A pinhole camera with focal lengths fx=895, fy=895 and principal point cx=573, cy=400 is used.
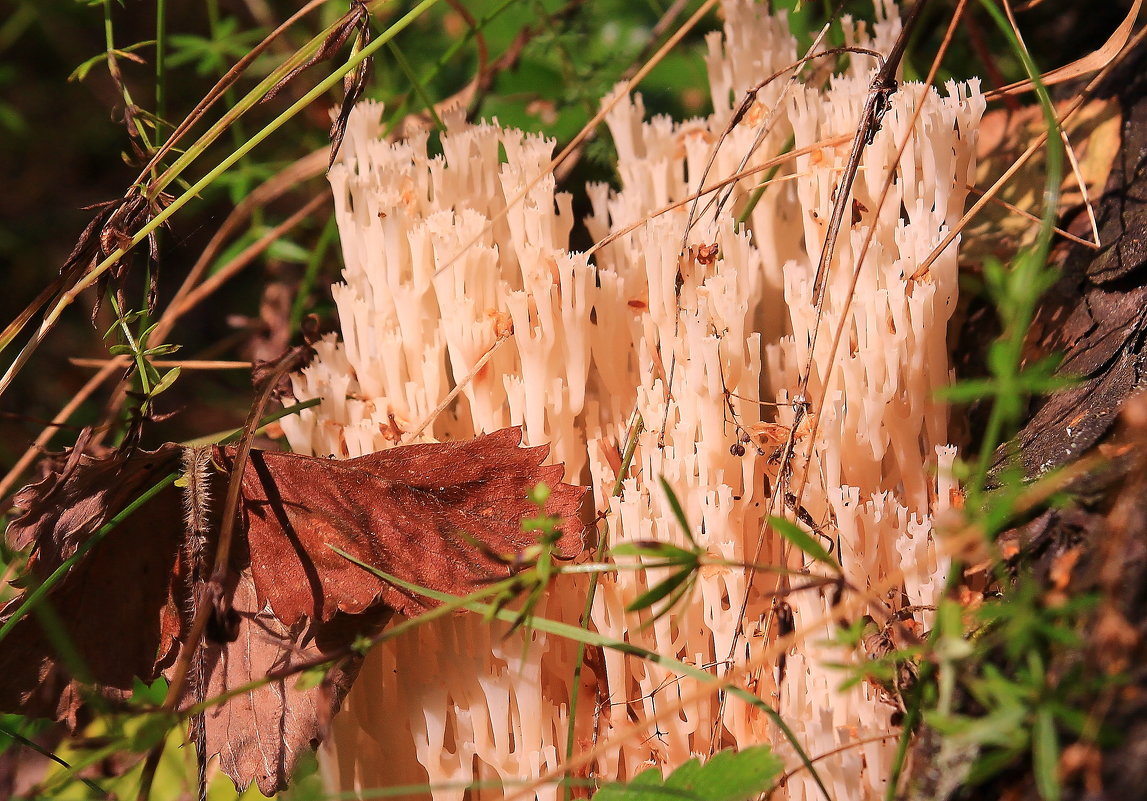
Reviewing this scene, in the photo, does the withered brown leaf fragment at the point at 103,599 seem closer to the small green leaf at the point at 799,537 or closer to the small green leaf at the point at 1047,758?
the small green leaf at the point at 799,537

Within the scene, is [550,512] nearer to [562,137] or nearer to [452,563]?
[452,563]

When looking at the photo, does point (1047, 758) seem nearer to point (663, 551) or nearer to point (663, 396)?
point (663, 551)

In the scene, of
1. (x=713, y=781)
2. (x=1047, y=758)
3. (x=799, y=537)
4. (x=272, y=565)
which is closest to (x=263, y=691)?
(x=272, y=565)

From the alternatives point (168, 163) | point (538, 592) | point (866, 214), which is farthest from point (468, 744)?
point (168, 163)

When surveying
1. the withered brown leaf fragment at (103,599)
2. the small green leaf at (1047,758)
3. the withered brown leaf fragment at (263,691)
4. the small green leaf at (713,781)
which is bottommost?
the small green leaf at (713,781)

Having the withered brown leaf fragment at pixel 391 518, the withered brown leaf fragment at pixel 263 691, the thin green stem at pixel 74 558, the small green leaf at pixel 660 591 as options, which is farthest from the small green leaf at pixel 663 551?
the thin green stem at pixel 74 558

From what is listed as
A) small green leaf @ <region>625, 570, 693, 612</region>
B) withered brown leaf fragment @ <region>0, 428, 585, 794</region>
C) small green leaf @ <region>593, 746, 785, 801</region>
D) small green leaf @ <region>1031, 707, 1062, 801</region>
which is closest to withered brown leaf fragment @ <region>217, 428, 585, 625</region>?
withered brown leaf fragment @ <region>0, 428, 585, 794</region>
